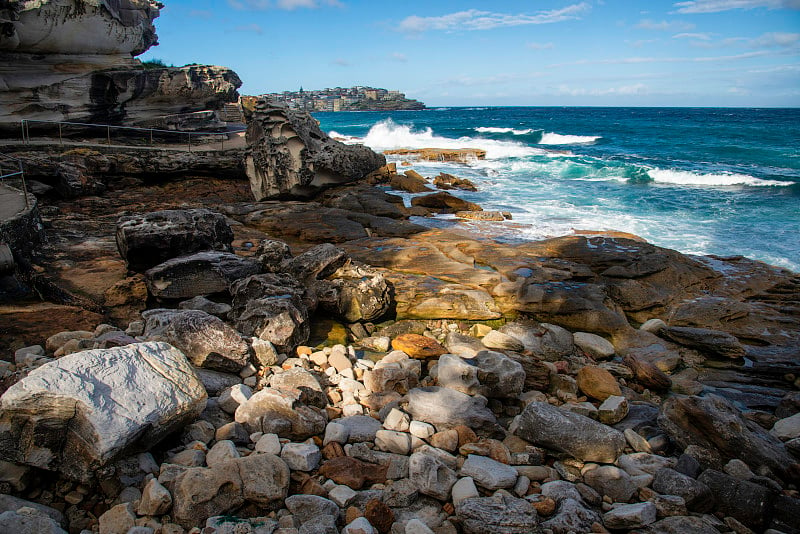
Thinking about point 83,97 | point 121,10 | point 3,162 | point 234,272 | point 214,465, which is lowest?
point 214,465

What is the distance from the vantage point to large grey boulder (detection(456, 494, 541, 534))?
2.84m

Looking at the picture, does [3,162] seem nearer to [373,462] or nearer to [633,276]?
[373,462]

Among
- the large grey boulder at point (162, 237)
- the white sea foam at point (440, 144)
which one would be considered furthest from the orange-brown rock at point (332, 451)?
the white sea foam at point (440, 144)

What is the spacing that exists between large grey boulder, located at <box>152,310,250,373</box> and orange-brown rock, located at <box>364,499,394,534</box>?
7.07 ft

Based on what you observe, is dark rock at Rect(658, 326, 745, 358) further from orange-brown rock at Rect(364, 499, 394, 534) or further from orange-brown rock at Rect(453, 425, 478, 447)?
orange-brown rock at Rect(364, 499, 394, 534)

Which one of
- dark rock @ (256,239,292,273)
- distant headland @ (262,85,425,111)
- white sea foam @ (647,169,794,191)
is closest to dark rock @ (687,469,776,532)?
dark rock @ (256,239,292,273)

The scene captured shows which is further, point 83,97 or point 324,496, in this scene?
point 83,97

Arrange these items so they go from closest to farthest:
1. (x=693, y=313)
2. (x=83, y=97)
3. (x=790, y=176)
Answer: (x=693, y=313), (x=83, y=97), (x=790, y=176)

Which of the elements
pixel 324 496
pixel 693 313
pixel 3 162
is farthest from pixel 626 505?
pixel 3 162

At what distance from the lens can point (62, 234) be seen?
824 centimetres

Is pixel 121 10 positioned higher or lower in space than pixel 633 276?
higher

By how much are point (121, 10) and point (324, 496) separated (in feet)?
61.8

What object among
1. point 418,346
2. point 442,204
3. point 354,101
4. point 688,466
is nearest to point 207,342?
point 418,346

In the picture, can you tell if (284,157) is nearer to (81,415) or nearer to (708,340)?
(708,340)
